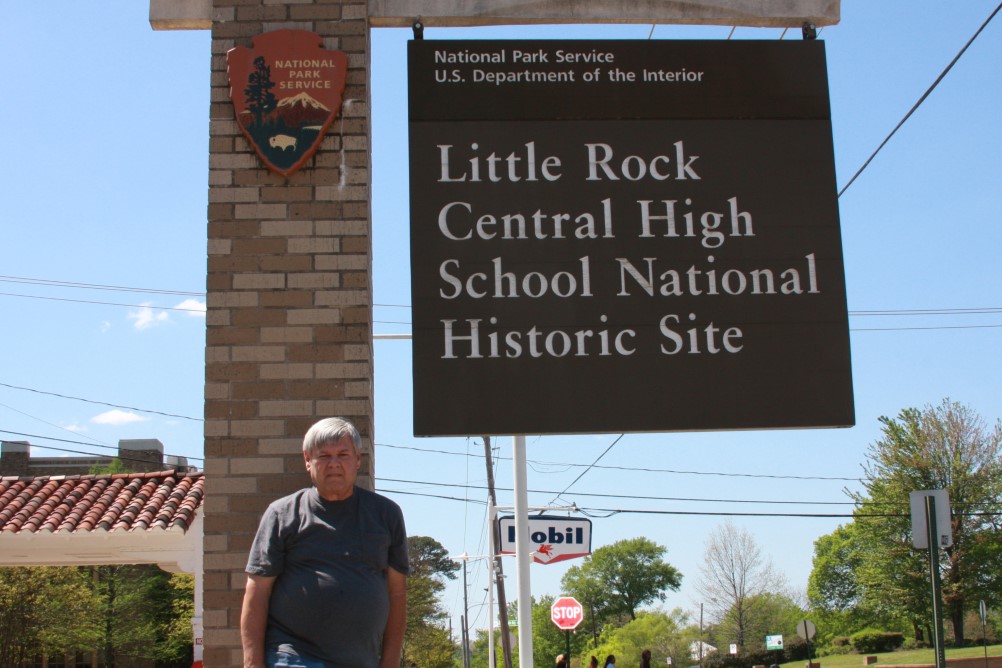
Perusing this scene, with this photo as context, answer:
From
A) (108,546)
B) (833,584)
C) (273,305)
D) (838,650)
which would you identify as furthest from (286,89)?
(833,584)

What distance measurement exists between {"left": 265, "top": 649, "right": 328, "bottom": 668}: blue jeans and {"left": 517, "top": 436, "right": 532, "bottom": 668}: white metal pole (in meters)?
8.51

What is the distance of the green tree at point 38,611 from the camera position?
1155 inches

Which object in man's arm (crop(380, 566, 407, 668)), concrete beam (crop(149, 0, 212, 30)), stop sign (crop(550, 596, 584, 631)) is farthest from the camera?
stop sign (crop(550, 596, 584, 631))

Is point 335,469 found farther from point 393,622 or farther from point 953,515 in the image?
point 953,515

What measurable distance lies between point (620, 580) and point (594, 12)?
91.9 meters

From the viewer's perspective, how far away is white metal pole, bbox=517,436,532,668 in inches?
473

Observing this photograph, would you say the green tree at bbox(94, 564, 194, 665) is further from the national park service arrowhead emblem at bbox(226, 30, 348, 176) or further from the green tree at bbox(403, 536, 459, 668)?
the national park service arrowhead emblem at bbox(226, 30, 348, 176)

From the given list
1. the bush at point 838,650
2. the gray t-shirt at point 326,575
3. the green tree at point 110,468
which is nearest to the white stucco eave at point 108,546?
the gray t-shirt at point 326,575

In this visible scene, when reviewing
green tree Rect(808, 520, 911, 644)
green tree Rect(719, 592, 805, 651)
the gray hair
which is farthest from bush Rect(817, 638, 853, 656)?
the gray hair

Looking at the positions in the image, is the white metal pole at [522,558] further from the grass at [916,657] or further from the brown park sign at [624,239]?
the grass at [916,657]

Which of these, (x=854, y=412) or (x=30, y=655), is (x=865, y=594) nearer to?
(x=30, y=655)

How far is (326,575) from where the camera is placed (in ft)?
11.8

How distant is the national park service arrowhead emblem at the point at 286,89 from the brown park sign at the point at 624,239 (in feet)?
1.58

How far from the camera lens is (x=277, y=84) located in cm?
535
